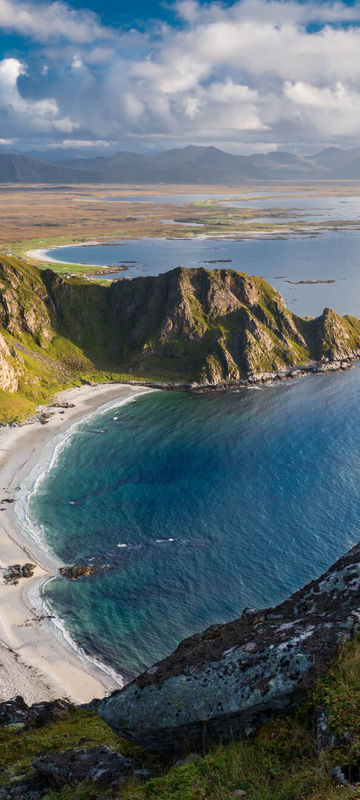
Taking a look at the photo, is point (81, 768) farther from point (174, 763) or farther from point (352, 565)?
point (352, 565)

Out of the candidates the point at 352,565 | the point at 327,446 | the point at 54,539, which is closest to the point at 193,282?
the point at 327,446

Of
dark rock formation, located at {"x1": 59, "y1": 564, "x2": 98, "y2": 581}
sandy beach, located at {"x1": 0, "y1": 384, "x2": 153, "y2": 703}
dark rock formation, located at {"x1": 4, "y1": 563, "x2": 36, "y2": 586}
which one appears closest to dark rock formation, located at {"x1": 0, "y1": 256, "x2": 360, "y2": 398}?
sandy beach, located at {"x1": 0, "y1": 384, "x2": 153, "y2": 703}

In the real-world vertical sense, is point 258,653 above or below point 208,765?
above

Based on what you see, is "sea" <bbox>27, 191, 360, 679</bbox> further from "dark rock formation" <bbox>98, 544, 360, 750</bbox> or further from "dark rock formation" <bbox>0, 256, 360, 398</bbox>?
"dark rock formation" <bbox>98, 544, 360, 750</bbox>

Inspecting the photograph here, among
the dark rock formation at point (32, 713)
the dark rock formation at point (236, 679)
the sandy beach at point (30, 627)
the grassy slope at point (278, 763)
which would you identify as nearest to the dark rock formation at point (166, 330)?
the sandy beach at point (30, 627)

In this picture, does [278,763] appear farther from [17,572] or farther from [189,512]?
[189,512]

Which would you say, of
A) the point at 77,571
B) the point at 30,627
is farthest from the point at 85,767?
the point at 77,571

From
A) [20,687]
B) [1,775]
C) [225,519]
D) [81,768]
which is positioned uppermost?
[81,768]
